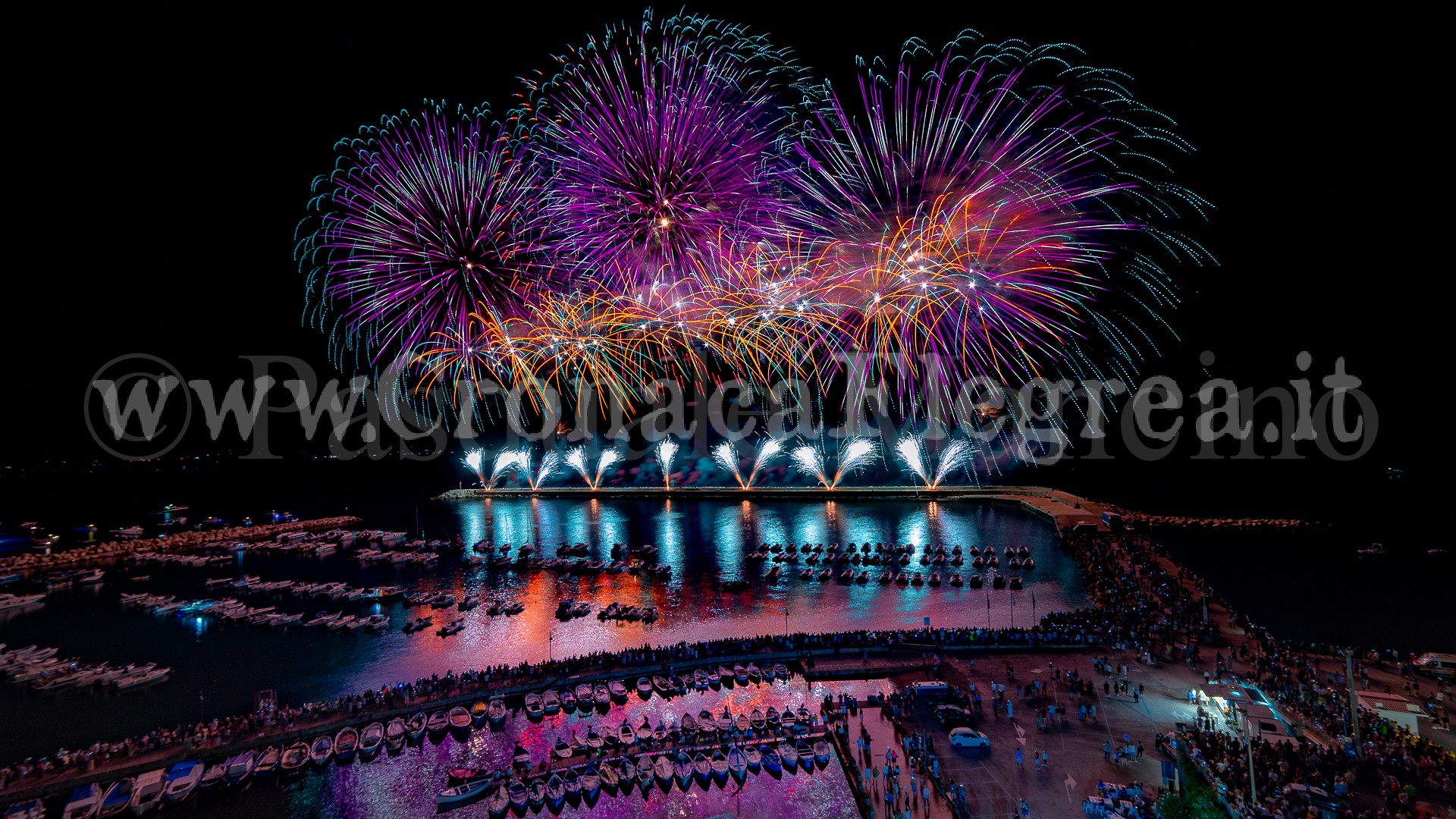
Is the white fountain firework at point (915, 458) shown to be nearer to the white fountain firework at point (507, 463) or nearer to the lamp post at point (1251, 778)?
the white fountain firework at point (507, 463)

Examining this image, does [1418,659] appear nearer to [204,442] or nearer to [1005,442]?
[1005,442]

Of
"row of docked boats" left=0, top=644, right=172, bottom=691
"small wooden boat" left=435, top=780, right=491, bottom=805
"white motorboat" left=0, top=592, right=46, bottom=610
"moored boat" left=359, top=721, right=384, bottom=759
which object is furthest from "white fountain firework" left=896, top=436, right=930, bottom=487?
"white motorboat" left=0, top=592, right=46, bottom=610

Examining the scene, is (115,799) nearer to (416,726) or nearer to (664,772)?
(416,726)

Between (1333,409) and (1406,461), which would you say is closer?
(1406,461)

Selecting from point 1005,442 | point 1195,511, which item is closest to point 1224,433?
point 1005,442

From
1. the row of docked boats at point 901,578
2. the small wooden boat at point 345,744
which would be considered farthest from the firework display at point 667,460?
the small wooden boat at point 345,744

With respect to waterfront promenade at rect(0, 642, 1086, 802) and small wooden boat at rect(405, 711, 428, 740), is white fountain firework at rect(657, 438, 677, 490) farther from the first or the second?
small wooden boat at rect(405, 711, 428, 740)

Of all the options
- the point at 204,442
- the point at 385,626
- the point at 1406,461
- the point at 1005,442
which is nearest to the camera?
the point at 385,626
